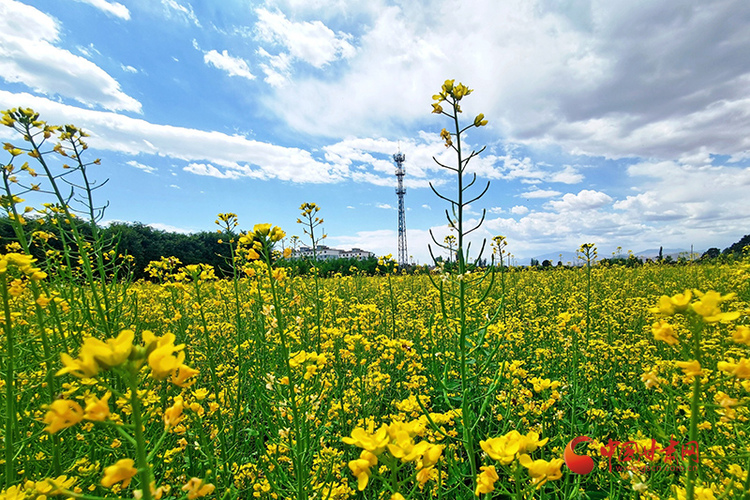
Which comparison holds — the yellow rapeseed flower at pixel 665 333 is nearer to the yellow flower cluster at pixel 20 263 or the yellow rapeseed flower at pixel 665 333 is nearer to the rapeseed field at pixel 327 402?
the rapeseed field at pixel 327 402

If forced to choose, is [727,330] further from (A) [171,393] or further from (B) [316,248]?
(A) [171,393]

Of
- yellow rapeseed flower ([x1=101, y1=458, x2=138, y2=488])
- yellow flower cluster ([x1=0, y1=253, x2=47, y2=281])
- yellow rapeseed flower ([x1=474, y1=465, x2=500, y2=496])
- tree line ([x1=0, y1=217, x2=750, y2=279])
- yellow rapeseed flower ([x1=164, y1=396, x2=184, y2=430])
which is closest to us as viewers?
yellow rapeseed flower ([x1=101, y1=458, x2=138, y2=488])

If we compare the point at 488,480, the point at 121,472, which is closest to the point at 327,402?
the point at 488,480

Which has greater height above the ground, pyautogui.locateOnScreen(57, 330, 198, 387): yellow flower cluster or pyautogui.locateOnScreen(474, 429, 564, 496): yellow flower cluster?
pyautogui.locateOnScreen(57, 330, 198, 387): yellow flower cluster

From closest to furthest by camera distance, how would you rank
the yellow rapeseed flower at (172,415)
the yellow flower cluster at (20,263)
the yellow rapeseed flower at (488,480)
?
the yellow rapeseed flower at (172,415), the yellow rapeseed flower at (488,480), the yellow flower cluster at (20,263)

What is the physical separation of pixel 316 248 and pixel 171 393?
1.84m

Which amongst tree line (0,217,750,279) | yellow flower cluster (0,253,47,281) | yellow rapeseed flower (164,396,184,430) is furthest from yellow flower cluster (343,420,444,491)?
tree line (0,217,750,279)

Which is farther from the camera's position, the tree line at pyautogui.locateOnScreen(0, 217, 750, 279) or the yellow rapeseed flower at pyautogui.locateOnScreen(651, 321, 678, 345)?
the tree line at pyautogui.locateOnScreen(0, 217, 750, 279)

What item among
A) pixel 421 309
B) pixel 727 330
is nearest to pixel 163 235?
pixel 421 309

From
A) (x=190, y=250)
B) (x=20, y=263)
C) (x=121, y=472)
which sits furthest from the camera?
(x=190, y=250)

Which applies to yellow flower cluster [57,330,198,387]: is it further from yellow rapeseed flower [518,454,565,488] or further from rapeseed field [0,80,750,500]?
yellow rapeseed flower [518,454,565,488]

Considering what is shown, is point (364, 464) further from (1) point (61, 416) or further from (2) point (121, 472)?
(1) point (61, 416)

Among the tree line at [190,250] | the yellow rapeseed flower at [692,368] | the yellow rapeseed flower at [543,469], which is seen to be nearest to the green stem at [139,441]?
the yellow rapeseed flower at [543,469]

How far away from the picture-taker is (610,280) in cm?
849
